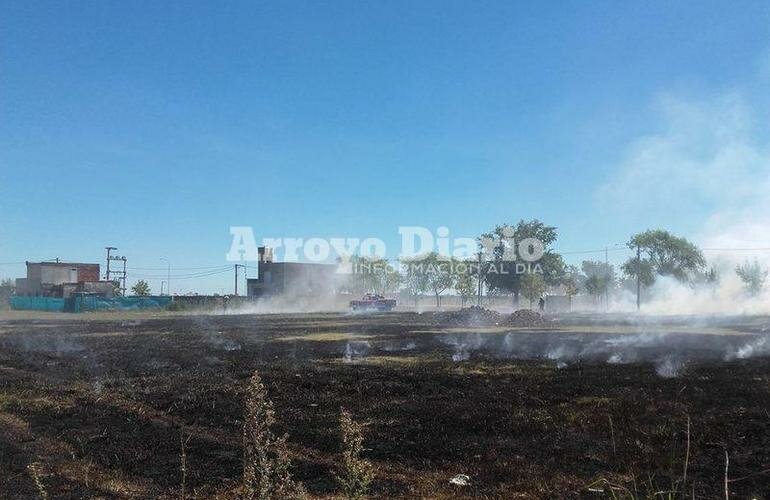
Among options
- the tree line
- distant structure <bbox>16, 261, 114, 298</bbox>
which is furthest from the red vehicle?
distant structure <bbox>16, 261, 114, 298</bbox>

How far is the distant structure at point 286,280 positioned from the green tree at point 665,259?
49.4 meters

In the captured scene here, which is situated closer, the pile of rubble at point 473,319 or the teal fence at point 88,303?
the pile of rubble at point 473,319

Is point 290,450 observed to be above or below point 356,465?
below

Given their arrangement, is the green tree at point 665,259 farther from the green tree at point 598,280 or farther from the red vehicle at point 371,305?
the red vehicle at point 371,305

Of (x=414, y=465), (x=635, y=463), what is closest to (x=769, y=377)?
(x=635, y=463)

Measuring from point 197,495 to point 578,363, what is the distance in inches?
435

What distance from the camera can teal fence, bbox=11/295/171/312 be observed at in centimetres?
5484

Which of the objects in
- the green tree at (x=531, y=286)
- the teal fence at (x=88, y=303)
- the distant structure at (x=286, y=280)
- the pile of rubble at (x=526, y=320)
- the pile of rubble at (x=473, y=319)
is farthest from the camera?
the distant structure at (x=286, y=280)

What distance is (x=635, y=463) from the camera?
5391 millimetres

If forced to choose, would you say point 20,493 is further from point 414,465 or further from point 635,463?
point 635,463

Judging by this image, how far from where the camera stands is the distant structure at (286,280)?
81.1 m

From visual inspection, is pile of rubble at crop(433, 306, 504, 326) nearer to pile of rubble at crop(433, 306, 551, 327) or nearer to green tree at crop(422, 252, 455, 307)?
pile of rubble at crop(433, 306, 551, 327)

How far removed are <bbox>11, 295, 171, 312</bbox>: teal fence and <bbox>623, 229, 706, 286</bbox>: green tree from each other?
6799 cm

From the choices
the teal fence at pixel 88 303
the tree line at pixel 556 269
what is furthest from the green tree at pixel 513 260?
the teal fence at pixel 88 303
